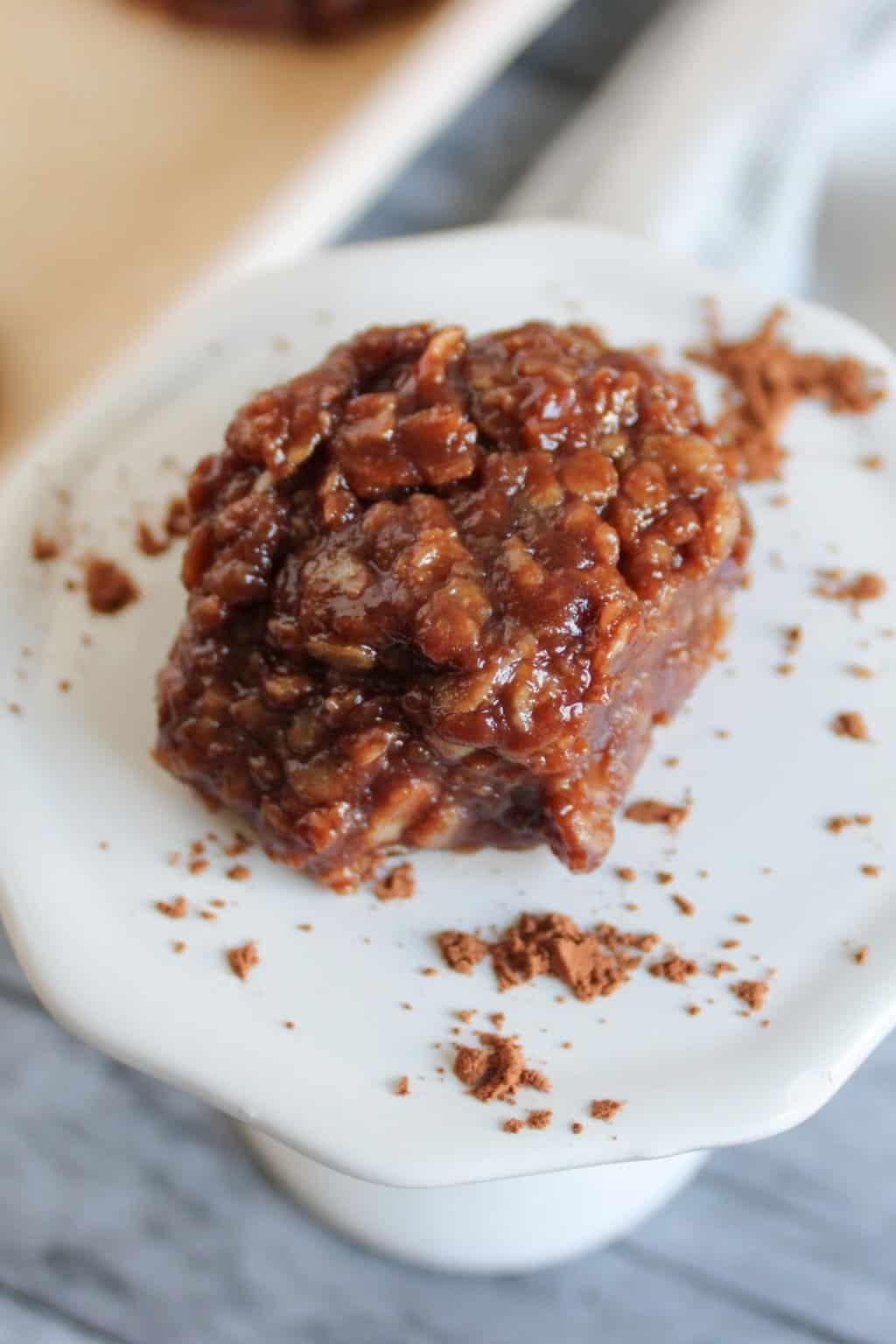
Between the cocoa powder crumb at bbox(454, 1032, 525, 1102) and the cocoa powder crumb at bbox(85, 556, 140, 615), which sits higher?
the cocoa powder crumb at bbox(85, 556, 140, 615)

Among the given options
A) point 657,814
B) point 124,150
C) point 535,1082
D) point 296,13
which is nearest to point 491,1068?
point 535,1082

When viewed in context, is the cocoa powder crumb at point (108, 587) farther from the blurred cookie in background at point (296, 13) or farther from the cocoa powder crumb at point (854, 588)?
the blurred cookie in background at point (296, 13)

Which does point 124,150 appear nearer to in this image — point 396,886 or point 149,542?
point 149,542

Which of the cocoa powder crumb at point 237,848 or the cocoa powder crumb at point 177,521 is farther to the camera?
the cocoa powder crumb at point 177,521

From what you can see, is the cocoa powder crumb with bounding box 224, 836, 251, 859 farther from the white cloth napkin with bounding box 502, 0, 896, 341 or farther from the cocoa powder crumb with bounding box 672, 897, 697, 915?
the white cloth napkin with bounding box 502, 0, 896, 341

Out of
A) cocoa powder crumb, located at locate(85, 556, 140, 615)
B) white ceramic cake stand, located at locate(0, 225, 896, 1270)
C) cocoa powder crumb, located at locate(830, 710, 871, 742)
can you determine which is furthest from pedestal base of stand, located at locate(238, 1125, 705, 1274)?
cocoa powder crumb, located at locate(85, 556, 140, 615)

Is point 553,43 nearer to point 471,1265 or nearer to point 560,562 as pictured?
point 560,562

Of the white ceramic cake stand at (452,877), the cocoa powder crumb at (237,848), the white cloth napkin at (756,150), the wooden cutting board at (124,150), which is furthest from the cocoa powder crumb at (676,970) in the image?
the wooden cutting board at (124,150)

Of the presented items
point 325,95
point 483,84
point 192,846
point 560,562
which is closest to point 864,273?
point 483,84
